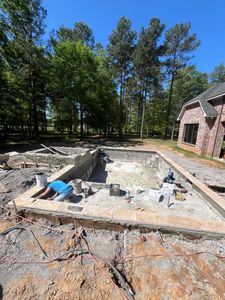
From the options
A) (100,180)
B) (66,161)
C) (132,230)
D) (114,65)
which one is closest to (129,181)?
(100,180)

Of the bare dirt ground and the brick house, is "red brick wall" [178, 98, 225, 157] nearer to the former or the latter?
the brick house

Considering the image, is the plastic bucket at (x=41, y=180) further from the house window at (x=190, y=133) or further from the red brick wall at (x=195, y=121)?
the house window at (x=190, y=133)

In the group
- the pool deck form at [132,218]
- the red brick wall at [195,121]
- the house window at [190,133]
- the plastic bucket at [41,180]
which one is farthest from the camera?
the house window at [190,133]

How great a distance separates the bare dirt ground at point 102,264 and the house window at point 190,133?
10.8m

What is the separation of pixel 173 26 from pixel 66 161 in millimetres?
19666

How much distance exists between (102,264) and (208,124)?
10.9 m

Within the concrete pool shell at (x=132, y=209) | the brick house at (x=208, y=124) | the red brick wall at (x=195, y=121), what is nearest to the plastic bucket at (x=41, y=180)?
the concrete pool shell at (x=132, y=209)

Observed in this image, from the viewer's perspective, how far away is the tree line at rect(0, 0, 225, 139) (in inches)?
464

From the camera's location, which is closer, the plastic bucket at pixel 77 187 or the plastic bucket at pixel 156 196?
the plastic bucket at pixel 156 196

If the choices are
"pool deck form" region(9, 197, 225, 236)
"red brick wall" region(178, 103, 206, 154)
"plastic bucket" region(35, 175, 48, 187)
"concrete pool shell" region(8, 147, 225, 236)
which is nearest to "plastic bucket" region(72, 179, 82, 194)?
"concrete pool shell" region(8, 147, 225, 236)

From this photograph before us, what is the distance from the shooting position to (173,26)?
16328 mm

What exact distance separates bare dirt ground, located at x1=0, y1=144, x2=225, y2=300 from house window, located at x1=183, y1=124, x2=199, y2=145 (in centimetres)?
1082

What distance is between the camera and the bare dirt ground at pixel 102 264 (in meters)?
1.62

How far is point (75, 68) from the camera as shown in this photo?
14.7m
